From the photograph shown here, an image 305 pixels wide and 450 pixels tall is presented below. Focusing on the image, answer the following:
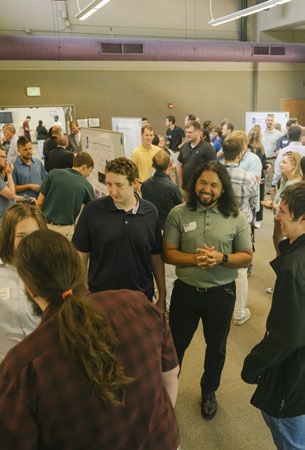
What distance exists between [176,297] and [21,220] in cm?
100

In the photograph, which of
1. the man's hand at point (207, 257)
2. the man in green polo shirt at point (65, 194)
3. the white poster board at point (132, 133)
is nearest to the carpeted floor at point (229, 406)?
the man's hand at point (207, 257)

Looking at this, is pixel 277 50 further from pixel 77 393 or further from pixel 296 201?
pixel 77 393

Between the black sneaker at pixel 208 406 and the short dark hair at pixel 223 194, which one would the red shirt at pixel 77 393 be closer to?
the short dark hair at pixel 223 194

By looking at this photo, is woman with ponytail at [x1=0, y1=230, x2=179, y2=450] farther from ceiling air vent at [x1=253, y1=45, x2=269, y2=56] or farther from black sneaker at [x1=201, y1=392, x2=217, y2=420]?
ceiling air vent at [x1=253, y1=45, x2=269, y2=56]

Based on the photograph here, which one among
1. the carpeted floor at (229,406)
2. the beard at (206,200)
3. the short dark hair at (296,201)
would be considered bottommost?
the carpeted floor at (229,406)

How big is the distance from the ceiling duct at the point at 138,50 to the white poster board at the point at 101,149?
4473 mm

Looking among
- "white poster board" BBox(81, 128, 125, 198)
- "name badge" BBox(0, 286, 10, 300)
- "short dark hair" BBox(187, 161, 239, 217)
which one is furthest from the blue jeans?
"white poster board" BBox(81, 128, 125, 198)

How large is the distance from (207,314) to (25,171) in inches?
110

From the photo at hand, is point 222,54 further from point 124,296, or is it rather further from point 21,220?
point 124,296

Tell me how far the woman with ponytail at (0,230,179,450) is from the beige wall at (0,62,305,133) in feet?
30.9

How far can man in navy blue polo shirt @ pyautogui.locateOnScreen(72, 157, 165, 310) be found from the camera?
7.07ft

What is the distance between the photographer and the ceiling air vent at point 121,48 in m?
8.26

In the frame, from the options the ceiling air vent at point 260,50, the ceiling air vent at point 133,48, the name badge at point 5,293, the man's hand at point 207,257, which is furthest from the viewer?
the ceiling air vent at point 260,50

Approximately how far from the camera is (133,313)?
1077mm
